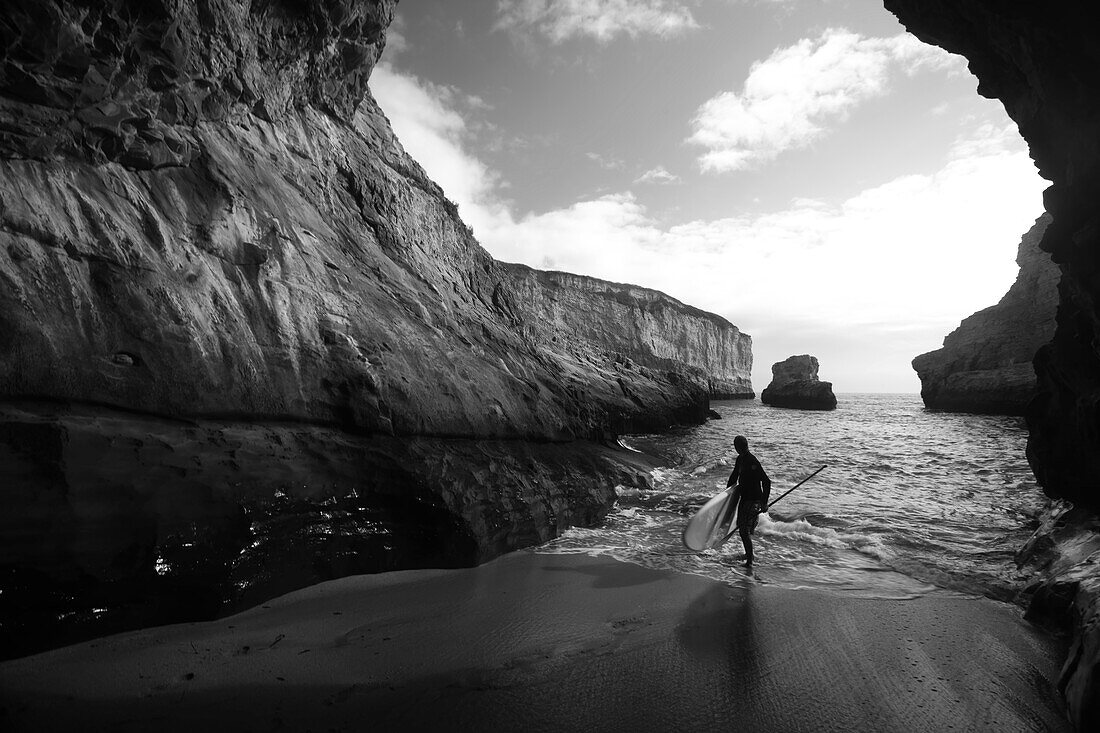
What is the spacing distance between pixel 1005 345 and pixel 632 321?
4230 cm

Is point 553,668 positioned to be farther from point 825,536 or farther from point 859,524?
point 859,524

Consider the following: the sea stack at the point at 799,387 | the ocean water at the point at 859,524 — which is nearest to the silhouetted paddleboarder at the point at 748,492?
the ocean water at the point at 859,524

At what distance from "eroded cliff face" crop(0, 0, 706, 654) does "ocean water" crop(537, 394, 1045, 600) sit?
141 cm

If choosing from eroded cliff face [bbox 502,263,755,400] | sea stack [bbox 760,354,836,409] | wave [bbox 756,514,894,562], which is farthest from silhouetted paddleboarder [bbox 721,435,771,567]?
sea stack [bbox 760,354,836,409]

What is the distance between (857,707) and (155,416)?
6.58 metres

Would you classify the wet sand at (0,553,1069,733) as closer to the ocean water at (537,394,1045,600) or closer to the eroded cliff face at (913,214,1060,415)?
the ocean water at (537,394,1045,600)

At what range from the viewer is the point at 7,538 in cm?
347

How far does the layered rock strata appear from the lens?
5.29 m

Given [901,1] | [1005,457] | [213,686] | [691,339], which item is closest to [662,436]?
[1005,457]

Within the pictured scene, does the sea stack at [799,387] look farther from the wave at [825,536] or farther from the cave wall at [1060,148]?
the wave at [825,536]

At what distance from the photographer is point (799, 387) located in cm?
5178

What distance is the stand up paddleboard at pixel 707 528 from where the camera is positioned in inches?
268

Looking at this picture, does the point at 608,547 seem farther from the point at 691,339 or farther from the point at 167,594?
the point at 691,339

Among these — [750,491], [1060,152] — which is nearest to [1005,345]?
[1060,152]
